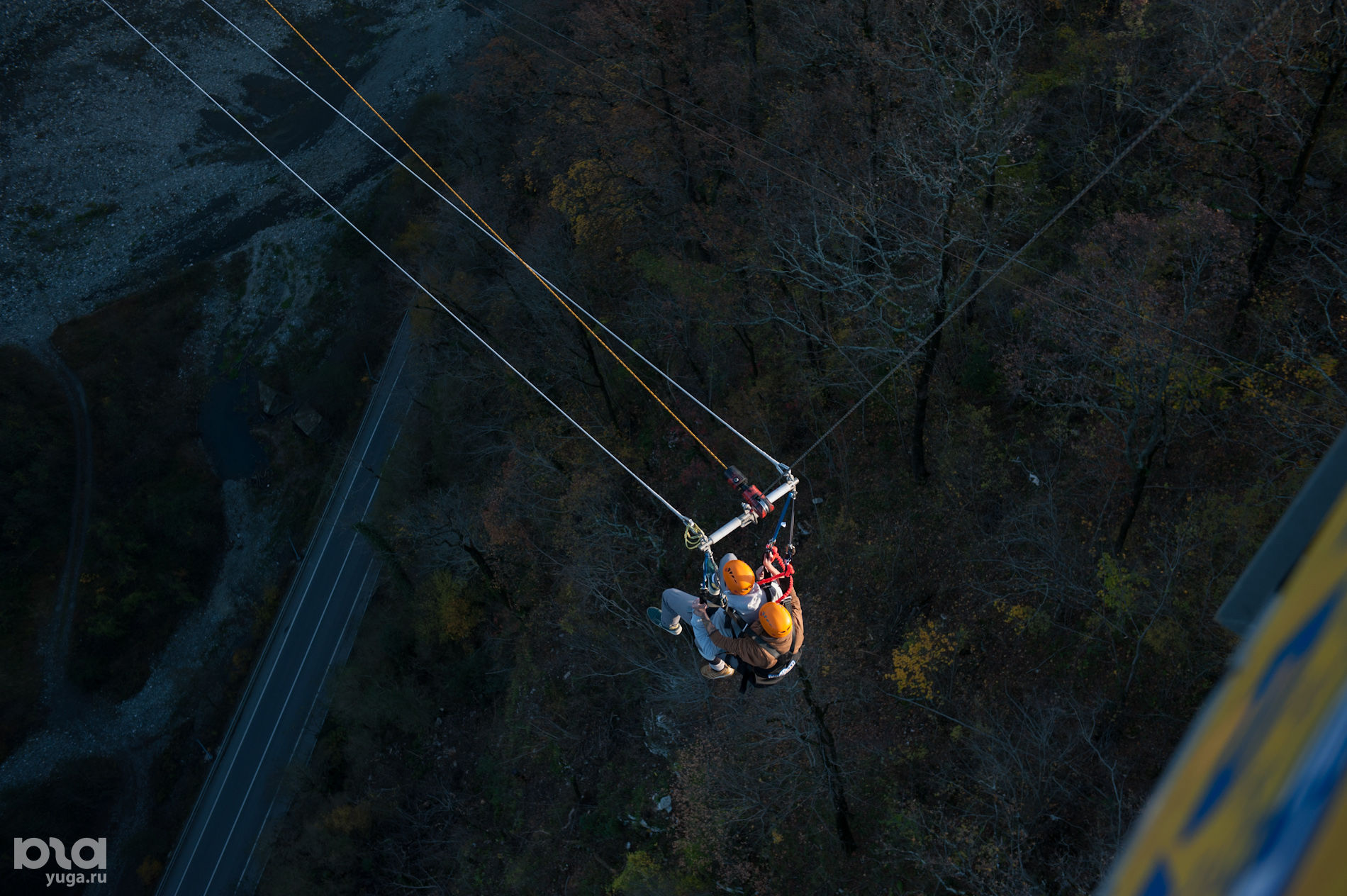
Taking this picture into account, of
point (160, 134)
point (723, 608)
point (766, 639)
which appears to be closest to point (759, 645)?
point (766, 639)

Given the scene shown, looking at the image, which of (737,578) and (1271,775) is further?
(737,578)

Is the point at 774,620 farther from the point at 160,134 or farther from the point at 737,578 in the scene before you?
the point at 160,134

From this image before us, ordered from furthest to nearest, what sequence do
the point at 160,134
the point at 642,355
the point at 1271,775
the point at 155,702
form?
the point at 160,134 → the point at 155,702 → the point at 642,355 → the point at 1271,775

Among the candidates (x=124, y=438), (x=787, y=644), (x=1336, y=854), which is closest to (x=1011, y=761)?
(x=787, y=644)

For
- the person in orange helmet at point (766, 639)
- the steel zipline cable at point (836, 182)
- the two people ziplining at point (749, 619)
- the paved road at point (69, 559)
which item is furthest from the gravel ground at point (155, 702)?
the person in orange helmet at point (766, 639)

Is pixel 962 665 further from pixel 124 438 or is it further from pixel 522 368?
pixel 124 438

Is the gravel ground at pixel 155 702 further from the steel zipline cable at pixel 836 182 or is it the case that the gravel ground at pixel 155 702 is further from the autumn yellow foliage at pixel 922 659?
the autumn yellow foliage at pixel 922 659

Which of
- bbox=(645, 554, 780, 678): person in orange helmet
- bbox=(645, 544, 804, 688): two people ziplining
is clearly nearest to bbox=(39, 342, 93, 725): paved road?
bbox=(645, 554, 780, 678): person in orange helmet
